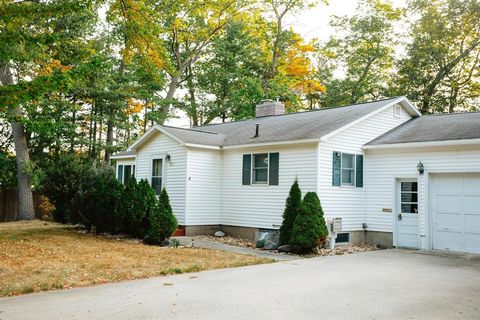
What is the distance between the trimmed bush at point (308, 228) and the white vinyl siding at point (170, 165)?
181 inches

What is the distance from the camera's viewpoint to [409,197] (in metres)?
14.1

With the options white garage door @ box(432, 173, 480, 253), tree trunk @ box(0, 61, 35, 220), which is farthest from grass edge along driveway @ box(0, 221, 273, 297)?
tree trunk @ box(0, 61, 35, 220)

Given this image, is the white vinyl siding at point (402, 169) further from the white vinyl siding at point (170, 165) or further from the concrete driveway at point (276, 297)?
the white vinyl siding at point (170, 165)

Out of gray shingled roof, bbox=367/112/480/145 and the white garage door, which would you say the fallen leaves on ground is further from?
gray shingled roof, bbox=367/112/480/145

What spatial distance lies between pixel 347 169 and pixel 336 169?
55cm

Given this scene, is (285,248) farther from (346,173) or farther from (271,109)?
(271,109)

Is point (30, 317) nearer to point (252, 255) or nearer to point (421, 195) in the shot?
point (252, 255)

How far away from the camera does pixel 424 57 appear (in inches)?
1052

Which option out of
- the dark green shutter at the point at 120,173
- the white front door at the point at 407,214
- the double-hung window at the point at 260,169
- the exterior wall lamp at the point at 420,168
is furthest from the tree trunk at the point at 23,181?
the exterior wall lamp at the point at 420,168

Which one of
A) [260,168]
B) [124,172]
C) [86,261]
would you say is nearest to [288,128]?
[260,168]

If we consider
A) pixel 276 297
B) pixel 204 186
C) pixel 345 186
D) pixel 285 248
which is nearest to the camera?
pixel 276 297

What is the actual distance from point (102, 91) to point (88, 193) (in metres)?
11.1

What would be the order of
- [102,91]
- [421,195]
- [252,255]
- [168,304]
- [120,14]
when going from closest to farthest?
[168,304]
[252,255]
[120,14]
[421,195]
[102,91]

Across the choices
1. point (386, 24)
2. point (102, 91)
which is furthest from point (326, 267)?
point (386, 24)
